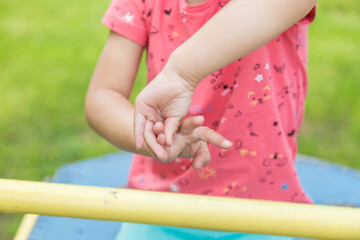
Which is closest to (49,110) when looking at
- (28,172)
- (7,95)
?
(7,95)

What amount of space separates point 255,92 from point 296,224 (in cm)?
30

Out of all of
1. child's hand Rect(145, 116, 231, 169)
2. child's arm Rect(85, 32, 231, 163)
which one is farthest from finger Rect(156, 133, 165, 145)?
child's arm Rect(85, 32, 231, 163)

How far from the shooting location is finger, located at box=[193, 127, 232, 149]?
0.55 m

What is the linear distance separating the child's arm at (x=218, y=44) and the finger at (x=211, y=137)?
0.11 feet

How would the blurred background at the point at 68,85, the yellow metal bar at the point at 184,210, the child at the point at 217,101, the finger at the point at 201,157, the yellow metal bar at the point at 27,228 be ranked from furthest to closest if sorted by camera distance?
the blurred background at the point at 68,85 → the yellow metal bar at the point at 27,228 → the child at the point at 217,101 → the finger at the point at 201,157 → the yellow metal bar at the point at 184,210

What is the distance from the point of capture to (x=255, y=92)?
73 cm

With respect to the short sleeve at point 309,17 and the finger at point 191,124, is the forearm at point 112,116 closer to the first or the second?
the finger at point 191,124

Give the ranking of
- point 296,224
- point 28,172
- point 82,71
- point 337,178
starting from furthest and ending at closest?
point 82,71 → point 28,172 → point 337,178 → point 296,224

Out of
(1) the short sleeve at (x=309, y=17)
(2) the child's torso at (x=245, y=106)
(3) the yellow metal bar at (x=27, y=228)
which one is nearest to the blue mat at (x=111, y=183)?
(3) the yellow metal bar at (x=27, y=228)

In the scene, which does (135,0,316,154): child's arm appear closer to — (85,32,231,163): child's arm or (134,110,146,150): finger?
(134,110,146,150): finger

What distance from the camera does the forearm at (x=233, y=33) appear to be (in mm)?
526

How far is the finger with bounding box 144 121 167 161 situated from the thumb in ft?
0.04

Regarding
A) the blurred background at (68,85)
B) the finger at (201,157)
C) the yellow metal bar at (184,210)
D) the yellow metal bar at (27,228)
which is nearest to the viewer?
the yellow metal bar at (184,210)

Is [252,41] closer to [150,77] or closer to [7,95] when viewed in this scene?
[150,77]
